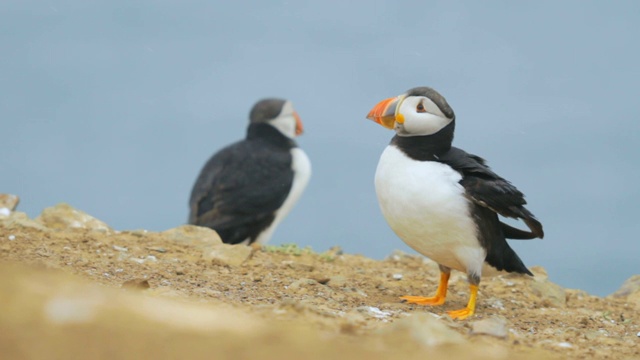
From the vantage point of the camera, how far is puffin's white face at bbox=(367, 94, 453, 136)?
296 inches

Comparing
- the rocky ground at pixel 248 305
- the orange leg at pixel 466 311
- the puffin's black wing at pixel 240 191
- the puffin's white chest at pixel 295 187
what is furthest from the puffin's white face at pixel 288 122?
the orange leg at pixel 466 311

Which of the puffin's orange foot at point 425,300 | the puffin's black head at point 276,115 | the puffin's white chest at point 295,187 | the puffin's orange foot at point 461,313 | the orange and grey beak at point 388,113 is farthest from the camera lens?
the puffin's black head at point 276,115

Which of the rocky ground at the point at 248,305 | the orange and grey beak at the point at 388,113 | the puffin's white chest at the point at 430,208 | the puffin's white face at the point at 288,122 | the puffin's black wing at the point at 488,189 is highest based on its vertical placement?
the puffin's white face at the point at 288,122

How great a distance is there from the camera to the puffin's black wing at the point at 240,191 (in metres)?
12.1

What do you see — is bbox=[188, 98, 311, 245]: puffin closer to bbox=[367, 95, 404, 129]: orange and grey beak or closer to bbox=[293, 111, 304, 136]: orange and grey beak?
bbox=[293, 111, 304, 136]: orange and grey beak

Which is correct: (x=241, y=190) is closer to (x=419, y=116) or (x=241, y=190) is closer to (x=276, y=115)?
(x=276, y=115)

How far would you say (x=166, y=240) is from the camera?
31.9 feet

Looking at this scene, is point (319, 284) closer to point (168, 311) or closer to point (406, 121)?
point (406, 121)

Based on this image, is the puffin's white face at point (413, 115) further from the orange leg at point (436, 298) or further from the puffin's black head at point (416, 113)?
the orange leg at point (436, 298)

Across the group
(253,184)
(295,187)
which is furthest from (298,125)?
(253,184)

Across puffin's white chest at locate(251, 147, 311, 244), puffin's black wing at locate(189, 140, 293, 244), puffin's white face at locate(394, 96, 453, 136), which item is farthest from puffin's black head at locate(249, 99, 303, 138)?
puffin's white face at locate(394, 96, 453, 136)

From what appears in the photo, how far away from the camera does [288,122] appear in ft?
45.0

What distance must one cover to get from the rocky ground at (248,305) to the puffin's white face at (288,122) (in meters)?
3.06

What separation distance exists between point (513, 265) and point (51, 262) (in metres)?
3.61
